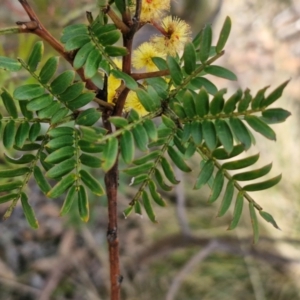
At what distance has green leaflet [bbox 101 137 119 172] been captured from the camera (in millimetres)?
252

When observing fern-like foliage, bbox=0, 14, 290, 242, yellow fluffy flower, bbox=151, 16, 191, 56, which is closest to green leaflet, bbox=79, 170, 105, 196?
fern-like foliage, bbox=0, 14, 290, 242

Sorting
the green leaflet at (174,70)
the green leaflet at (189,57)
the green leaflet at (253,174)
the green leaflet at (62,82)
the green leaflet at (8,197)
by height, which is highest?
the green leaflet at (189,57)

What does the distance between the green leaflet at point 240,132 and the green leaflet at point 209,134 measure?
0.01 meters

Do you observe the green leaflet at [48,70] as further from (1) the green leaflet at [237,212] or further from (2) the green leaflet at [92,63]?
(1) the green leaflet at [237,212]

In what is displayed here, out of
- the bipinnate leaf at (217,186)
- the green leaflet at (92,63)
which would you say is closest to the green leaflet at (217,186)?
the bipinnate leaf at (217,186)

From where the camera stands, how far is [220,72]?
0.99ft

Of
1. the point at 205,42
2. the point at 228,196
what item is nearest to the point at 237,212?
the point at 228,196

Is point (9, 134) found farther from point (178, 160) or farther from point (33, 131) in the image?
point (178, 160)

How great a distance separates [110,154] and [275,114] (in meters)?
0.10

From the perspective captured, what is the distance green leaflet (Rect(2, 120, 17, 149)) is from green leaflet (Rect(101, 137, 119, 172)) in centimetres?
9

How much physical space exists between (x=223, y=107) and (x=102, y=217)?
1.68m

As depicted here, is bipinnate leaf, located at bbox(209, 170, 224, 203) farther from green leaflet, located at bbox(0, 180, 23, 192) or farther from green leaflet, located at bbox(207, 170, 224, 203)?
green leaflet, located at bbox(0, 180, 23, 192)

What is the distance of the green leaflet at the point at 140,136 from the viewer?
0.28 m

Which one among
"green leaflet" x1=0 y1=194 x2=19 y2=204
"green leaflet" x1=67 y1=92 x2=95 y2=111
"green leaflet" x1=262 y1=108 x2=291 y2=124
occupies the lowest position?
"green leaflet" x1=0 y1=194 x2=19 y2=204
